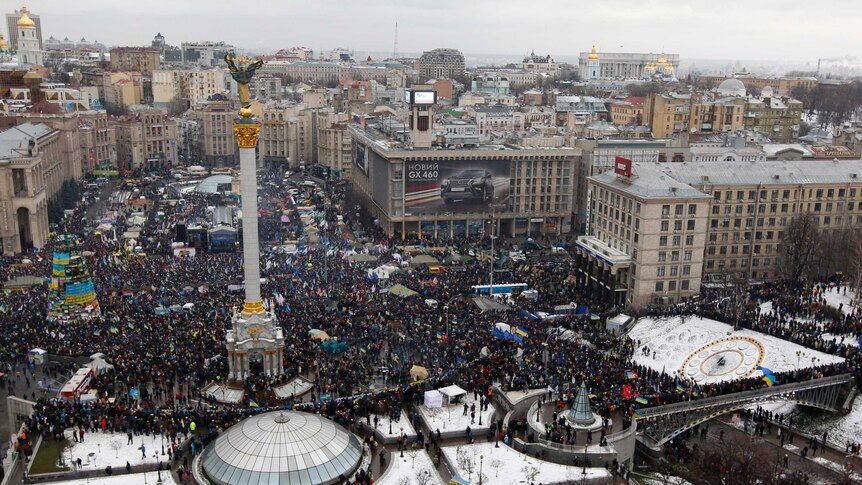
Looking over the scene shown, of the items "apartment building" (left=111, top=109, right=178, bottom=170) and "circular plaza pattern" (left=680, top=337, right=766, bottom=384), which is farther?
"apartment building" (left=111, top=109, right=178, bottom=170)

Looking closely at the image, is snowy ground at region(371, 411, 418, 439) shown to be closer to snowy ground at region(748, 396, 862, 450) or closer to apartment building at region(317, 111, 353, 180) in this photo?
snowy ground at region(748, 396, 862, 450)

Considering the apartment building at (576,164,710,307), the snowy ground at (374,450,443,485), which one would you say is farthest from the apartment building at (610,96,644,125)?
the snowy ground at (374,450,443,485)

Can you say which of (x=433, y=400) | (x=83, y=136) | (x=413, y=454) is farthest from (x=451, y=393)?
(x=83, y=136)

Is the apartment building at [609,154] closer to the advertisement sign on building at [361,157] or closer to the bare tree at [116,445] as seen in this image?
the advertisement sign on building at [361,157]

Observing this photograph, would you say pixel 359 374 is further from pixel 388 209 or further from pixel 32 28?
pixel 32 28

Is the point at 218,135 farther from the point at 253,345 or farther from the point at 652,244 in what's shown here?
the point at 253,345

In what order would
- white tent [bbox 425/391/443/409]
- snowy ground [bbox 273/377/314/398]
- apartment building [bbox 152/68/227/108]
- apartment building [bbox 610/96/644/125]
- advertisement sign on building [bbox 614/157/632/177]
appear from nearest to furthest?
white tent [bbox 425/391/443/409] < snowy ground [bbox 273/377/314/398] < advertisement sign on building [bbox 614/157/632/177] < apartment building [bbox 610/96/644/125] < apartment building [bbox 152/68/227/108]

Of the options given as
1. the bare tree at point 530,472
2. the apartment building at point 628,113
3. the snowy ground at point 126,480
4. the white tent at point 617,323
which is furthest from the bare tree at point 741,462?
the apartment building at point 628,113
